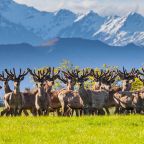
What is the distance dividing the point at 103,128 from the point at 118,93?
50.2 ft

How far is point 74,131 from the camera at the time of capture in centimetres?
2227

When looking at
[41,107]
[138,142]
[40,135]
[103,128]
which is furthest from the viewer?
[41,107]

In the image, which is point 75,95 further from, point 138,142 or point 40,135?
point 138,142

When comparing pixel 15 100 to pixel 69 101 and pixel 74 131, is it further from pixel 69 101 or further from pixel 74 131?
pixel 74 131

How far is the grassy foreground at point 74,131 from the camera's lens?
63.2 ft

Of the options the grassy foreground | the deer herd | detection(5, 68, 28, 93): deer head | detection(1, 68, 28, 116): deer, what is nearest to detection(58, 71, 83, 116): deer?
the deer herd

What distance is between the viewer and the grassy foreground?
19250 millimetres

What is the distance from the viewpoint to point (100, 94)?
1469 inches

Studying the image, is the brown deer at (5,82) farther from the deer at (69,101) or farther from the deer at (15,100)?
the deer at (69,101)

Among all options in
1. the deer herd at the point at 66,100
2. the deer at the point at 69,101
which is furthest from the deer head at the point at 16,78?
the deer at the point at 69,101

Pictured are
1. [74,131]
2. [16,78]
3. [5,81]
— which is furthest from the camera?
[5,81]

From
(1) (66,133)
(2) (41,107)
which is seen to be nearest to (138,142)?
(1) (66,133)

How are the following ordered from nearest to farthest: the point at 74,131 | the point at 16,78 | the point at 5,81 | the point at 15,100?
the point at 74,131, the point at 15,100, the point at 16,78, the point at 5,81

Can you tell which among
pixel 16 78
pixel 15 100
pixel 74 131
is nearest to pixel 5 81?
pixel 16 78
